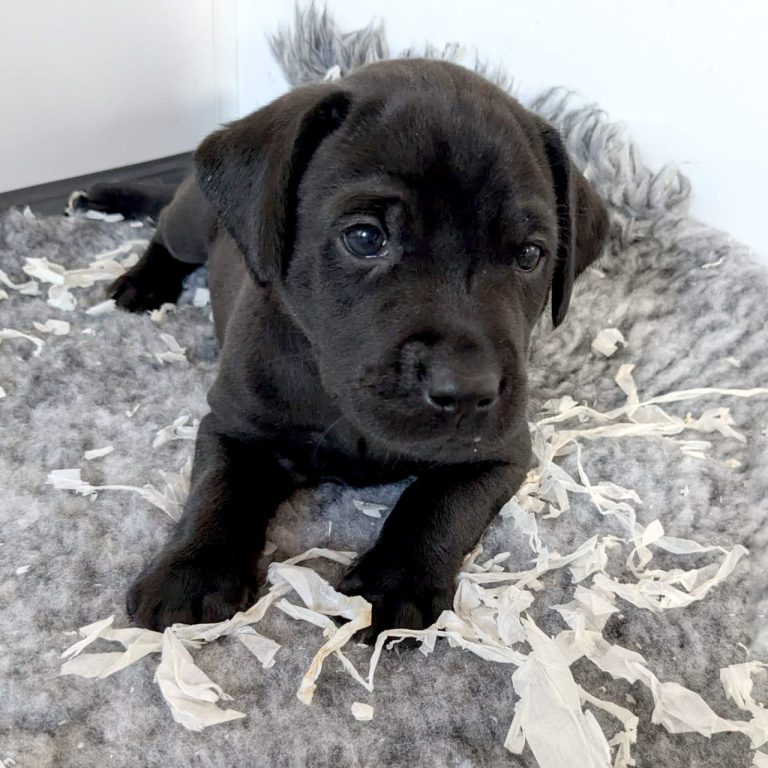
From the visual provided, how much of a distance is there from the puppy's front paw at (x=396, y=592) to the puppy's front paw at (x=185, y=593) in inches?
8.4

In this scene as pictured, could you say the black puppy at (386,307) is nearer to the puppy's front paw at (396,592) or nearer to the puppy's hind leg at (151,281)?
the puppy's front paw at (396,592)

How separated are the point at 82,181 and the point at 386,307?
231 cm

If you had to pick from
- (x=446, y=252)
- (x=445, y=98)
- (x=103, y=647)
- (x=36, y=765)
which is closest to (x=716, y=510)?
(x=446, y=252)

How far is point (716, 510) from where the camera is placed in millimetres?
2078

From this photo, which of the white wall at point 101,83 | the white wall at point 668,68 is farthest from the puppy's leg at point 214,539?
the white wall at point 101,83

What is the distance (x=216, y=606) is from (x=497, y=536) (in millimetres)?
667

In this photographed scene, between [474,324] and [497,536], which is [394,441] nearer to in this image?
[474,324]

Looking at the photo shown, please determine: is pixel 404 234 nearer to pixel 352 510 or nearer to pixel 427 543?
pixel 427 543

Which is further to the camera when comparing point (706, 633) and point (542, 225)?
point (706, 633)

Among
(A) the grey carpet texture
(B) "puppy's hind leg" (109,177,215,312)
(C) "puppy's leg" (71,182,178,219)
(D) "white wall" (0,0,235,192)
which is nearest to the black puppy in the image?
(A) the grey carpet texture

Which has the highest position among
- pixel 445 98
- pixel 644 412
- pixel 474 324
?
pixel 445 98

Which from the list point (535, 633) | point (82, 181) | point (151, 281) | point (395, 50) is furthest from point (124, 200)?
point (535, 633)

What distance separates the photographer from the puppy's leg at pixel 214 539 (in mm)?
1532

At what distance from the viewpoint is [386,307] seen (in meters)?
1.47
